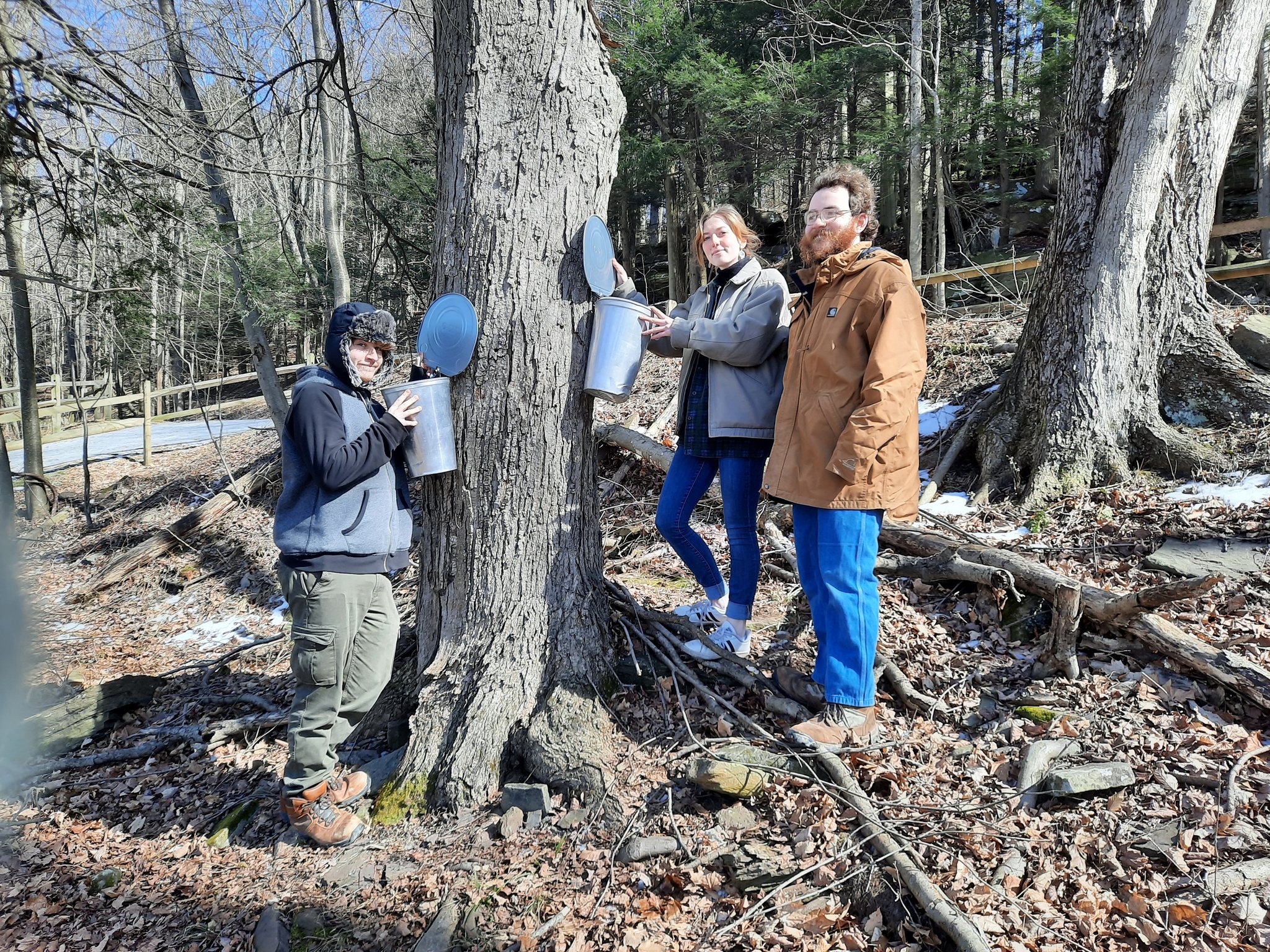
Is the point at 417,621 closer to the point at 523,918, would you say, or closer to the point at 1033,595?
the point at 523,918

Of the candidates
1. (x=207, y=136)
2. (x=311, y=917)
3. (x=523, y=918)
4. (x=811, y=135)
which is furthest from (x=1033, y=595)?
(x=811, y=135)

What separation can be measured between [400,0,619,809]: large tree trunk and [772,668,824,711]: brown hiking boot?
0.75m

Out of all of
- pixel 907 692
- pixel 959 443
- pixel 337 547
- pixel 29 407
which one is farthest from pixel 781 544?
pixel 29 407

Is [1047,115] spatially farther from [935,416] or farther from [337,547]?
[337,547]

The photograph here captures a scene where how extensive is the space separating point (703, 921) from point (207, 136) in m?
4.97

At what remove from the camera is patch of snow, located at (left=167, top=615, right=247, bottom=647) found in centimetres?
630

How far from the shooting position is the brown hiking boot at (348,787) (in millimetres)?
2871

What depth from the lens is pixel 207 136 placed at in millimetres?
4559

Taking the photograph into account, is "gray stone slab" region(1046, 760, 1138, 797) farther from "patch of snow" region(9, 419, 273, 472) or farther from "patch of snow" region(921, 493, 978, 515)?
"patch of snow" region(9, 419, 273, 472)

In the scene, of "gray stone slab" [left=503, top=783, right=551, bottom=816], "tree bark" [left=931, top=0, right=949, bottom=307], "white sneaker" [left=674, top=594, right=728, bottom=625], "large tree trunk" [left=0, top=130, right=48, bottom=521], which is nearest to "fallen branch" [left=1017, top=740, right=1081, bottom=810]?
"white sneaker" [left=674, top=594, right=728, bottom=625]

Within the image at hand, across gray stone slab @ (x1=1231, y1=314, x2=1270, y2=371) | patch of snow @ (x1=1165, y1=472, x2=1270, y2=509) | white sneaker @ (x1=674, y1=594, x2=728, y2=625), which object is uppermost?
gray stone slab @ (x1=1231, y1=314, x2=1270, y2=371)

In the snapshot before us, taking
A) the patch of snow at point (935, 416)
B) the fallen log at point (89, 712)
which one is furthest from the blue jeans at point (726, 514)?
the patch of snow at point (935, 416)

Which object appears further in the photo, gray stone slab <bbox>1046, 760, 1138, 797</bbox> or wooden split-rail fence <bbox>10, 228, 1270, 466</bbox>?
wooden split-rail fence <bbox>10, 228, 1270, 466</bbox>

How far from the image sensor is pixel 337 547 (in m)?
2.74
